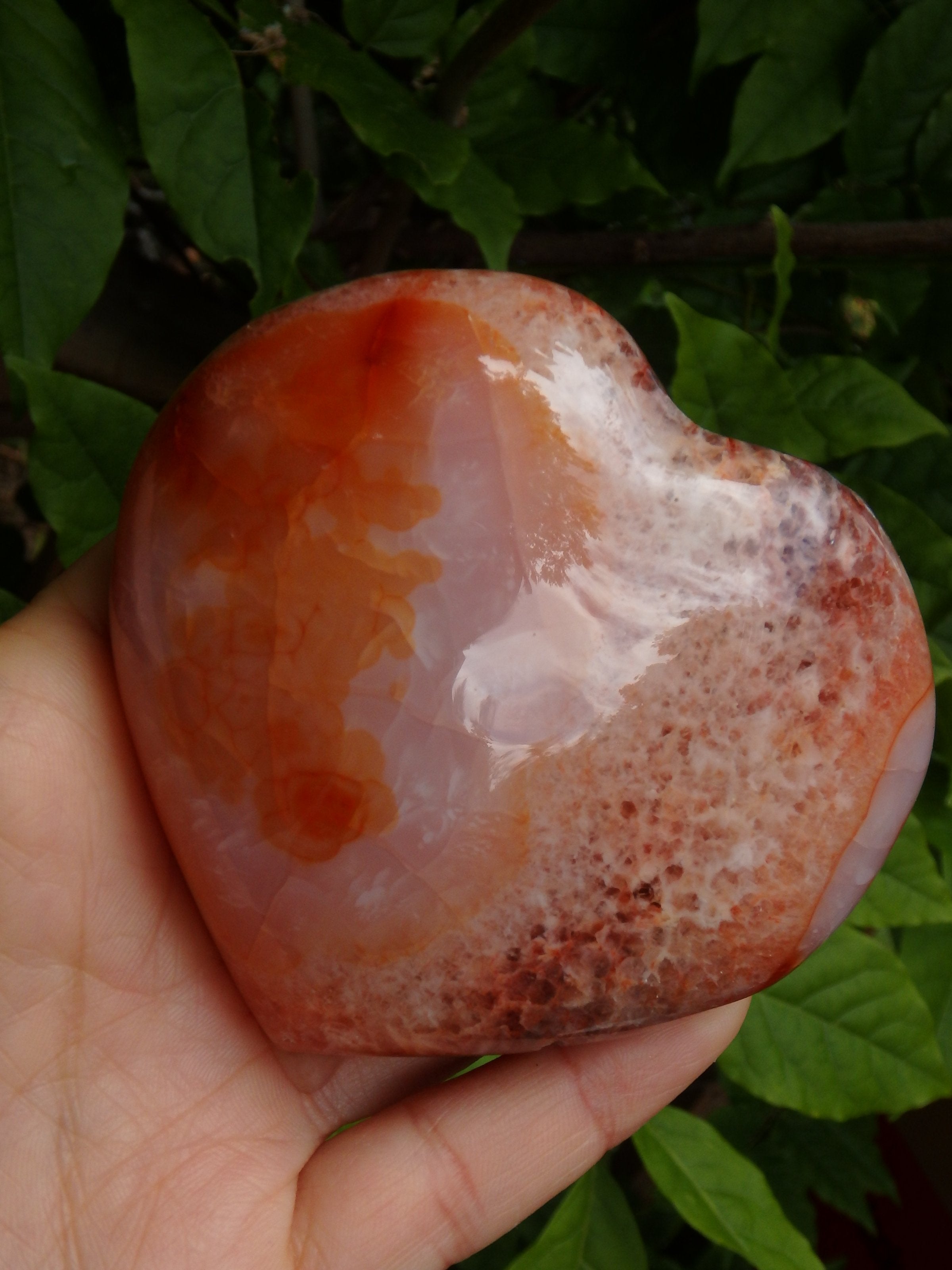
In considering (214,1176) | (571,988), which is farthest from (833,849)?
(214,1176)

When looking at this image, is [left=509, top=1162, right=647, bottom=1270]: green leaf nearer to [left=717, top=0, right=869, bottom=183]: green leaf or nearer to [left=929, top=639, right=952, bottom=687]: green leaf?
[left=929, top=639, right=952, bottom=687]: green leaf

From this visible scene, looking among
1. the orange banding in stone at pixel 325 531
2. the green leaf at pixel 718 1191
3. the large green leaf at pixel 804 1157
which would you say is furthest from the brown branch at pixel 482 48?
the large green leaf at pixel 804 1157

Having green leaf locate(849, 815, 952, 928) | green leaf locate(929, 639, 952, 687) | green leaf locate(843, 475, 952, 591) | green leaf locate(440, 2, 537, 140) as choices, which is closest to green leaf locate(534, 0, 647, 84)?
green leaf locate(440, 2, 537, 140)

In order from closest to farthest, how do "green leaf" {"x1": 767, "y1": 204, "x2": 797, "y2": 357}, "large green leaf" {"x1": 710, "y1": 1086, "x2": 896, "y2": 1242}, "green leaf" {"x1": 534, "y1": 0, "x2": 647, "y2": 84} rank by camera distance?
"green leaf" {"x1": 767, "y1": 204, "x2": 797, "y2": 357}, "green leaf" {"x1": 534, "y1": 0, "x2": 647, "y2": 84}, "large green leaf" {"x1": 710, "y1": 1086, "x2": 896, "y2": 1242}

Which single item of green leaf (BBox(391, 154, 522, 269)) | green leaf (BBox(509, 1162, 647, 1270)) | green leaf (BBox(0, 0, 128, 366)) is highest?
green leaf (BBox(391, 154, 522, 269))

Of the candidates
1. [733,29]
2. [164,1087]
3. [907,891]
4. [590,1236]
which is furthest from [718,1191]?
[733,29]

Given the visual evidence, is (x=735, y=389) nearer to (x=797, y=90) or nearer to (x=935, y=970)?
(x=797, y=90)

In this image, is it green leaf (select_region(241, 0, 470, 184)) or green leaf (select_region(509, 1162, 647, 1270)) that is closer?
green leaf (select_region(241, 0, 470, 184))
